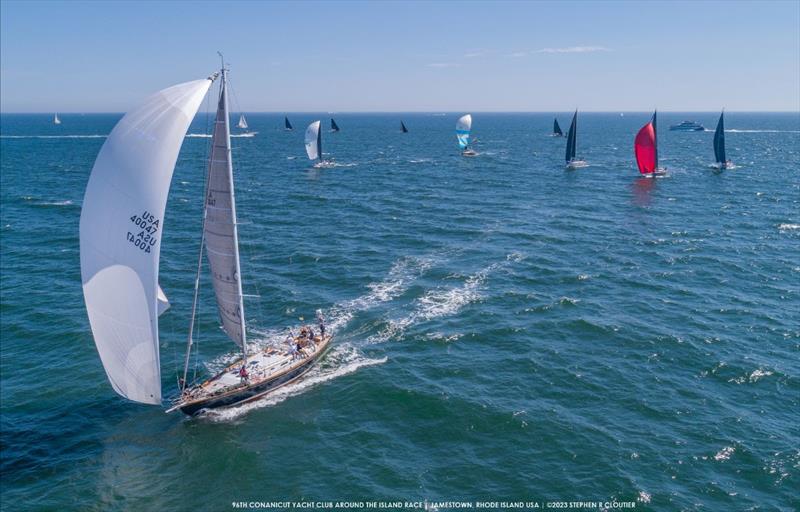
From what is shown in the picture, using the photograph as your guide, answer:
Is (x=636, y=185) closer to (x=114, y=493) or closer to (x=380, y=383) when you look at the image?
(x=380, y=383)

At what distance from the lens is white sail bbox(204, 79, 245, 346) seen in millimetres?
29953

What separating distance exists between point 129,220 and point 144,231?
2.66ft

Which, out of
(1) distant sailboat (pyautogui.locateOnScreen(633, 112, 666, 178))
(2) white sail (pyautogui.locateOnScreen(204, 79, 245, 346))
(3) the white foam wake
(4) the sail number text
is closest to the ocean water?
(3) the white foam wake

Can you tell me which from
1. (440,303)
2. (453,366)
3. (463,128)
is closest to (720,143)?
(463,128)

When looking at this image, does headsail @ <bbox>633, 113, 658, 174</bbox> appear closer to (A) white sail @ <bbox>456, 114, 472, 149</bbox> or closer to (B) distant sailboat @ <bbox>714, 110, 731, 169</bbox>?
(B) distant sailboat @ <bbox>714, 110, 731, 169</bbox>

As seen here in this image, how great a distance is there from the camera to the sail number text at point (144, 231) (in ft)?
86.0

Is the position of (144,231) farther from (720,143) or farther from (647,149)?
(720,143)

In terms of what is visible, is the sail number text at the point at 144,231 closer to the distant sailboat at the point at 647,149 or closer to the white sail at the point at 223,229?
the white sail at the point at 223,229

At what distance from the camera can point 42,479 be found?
89.1ft

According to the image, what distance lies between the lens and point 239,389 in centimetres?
3231

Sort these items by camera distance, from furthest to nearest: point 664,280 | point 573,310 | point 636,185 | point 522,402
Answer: point 636,185, point 664,280, point 573,310, point 522,402

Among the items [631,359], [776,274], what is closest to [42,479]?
[631,359]

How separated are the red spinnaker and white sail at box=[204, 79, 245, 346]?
3462 inches

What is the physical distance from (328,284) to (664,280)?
3065cm
